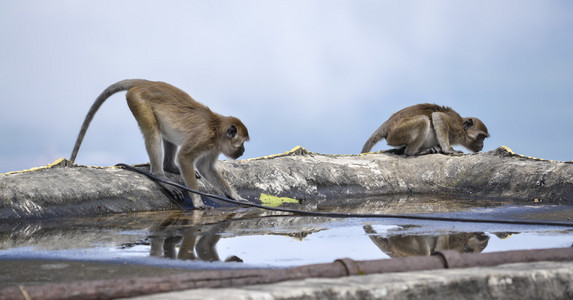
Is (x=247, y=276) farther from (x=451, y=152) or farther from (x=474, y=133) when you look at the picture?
(x=474, y=133)

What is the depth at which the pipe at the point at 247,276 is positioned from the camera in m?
2.79

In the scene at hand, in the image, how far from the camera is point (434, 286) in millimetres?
2900

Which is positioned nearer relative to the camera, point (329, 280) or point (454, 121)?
point (329, 280)

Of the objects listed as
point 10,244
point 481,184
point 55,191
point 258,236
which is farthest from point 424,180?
point 10,244

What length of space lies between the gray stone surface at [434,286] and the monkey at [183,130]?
5.53m

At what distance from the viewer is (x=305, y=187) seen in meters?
9.97

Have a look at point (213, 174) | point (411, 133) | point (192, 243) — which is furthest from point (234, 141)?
point (411, 133)

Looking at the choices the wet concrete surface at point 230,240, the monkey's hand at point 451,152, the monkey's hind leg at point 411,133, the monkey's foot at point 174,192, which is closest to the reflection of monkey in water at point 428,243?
the wet concrete surface at point 230,240

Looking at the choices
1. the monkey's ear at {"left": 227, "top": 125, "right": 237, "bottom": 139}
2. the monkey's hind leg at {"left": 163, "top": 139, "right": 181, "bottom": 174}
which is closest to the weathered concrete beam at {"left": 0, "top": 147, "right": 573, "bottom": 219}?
the monkey's hind leg at {"left": 163, "top": 139, "right": 181, "bottom": 174}

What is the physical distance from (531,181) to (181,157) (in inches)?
223

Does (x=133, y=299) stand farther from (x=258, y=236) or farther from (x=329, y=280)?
(x=258, y=236)

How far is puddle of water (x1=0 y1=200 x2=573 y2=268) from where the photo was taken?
4773 millimetres

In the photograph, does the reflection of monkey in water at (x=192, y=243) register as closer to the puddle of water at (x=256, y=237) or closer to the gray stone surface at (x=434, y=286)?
the puddle of water at (x=256, y=237)

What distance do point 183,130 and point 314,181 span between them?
2.81 meters
